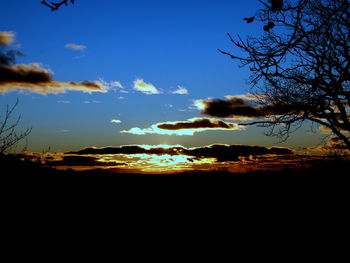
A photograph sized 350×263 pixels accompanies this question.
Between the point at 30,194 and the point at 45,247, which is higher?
the point at 30,194

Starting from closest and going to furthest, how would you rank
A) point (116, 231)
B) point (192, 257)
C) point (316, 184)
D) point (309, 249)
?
point (192, 257) < point (309, 249) < point (116, 231) < point (316, 184)

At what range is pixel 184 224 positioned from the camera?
5.33m

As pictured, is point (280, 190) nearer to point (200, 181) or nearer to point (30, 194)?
point (200, 181)

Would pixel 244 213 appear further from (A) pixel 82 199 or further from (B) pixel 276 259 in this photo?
(A) pixel 82 199

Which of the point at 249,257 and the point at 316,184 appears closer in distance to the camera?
the point at 249,257

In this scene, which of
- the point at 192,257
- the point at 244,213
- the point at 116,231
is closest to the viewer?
the point at 192,257

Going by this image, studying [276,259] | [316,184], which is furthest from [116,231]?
[316,184]

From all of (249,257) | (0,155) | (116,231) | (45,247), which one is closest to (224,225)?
(249,257)

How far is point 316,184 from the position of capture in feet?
31.5

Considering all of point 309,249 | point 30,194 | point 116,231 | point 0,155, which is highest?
point 0,155

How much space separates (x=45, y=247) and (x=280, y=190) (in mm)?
7781

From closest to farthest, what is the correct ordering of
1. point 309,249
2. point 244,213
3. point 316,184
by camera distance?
point 309,249, point 244,213, point 316,184

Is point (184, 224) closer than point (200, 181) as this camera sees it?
Yes

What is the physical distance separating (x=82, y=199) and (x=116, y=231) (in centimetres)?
228
